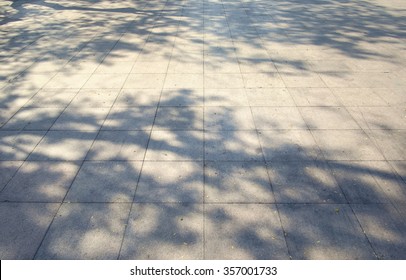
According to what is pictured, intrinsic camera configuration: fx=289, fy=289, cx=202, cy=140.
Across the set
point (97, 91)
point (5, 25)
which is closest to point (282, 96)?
point (97, 91)

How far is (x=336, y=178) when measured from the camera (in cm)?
502

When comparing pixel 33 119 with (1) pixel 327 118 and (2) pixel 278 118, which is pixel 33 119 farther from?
(1) pixel 327 118

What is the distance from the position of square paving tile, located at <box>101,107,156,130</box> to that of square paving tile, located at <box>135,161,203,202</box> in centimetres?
129

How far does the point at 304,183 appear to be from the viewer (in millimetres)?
4934

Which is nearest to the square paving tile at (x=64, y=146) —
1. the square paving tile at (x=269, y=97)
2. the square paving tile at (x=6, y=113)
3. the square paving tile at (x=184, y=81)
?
the square paving tile at (x=6, y=113)

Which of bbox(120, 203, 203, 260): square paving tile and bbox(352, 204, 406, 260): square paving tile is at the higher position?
bbox(352, 204, 406, 260): square paving tile

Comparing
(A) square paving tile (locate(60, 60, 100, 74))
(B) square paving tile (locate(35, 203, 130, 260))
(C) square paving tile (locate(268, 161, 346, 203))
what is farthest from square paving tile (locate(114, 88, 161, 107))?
(C) square paving tile (locate(268, 161, 346, 203))

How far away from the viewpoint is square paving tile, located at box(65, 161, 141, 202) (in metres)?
4.72

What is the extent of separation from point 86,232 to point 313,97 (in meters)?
5.86

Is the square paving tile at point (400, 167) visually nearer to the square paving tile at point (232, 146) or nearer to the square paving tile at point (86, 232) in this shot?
the square paving tile at point (232, 146)

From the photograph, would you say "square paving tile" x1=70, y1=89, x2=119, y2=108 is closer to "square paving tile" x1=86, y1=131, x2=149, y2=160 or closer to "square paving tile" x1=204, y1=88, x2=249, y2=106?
"square paving tile" x1=86, y1=131, x2=149, y2=160
